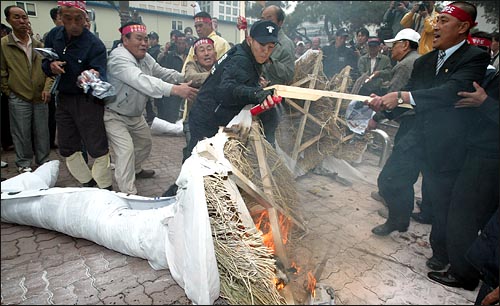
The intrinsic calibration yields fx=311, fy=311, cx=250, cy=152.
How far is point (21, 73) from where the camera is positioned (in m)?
3.60

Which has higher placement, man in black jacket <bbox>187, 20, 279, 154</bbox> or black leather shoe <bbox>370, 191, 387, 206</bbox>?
man in black jacket <bbox>187, 20, 279, 154</bbox>

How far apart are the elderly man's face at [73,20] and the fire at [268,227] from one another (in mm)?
2602

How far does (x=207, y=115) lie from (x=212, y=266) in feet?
6.08

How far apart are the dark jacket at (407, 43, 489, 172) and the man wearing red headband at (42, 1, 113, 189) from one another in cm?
317

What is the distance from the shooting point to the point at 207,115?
10.9ft

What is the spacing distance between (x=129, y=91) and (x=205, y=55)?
4.12ft

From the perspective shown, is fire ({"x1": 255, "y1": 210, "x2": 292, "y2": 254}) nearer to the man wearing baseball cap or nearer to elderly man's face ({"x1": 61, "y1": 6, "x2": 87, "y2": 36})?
the man wearing baseball cap

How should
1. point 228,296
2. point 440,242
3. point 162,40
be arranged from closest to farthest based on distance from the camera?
point 228,296
point 440,242
point 162,40

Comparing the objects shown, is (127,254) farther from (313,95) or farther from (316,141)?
(316,141)

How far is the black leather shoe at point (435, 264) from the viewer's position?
9.02 feet

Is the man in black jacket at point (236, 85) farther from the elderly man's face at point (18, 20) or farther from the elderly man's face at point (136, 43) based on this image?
the elderly man's face at point (18, 20)

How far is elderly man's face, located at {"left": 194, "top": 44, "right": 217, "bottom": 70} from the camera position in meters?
4.32

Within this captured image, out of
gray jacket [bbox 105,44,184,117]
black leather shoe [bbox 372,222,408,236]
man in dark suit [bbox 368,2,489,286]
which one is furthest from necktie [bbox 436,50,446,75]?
gray jacket [bbox 105,44,184,117]

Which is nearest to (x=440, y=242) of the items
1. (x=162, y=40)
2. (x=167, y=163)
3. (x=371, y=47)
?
(x=167, y=163)
